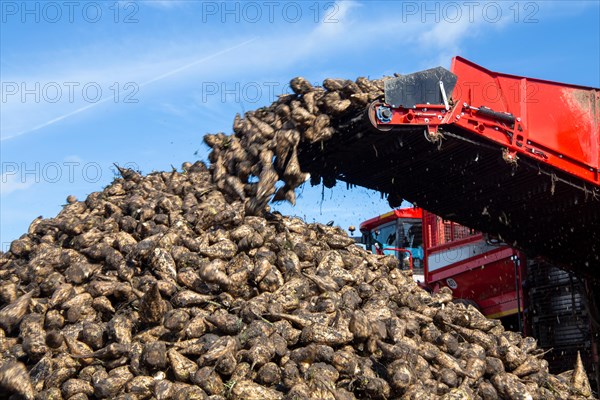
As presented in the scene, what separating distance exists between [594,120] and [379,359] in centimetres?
387

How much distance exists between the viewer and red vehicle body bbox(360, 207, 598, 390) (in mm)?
8438

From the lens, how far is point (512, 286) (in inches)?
374

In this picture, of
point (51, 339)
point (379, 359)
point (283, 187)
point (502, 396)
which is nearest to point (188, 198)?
point (283, 187)

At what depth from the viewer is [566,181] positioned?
22.6 feet

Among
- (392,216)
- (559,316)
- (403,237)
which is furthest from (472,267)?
(392,216)

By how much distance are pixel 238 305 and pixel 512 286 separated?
18.1 ft

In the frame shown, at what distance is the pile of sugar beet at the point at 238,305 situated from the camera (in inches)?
Result: 185

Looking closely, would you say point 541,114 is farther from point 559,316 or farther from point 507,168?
point 559,316

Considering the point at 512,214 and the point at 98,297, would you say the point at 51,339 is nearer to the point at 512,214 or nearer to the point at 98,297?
the point at 98,297

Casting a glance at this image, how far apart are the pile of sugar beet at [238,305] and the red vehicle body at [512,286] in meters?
2.43

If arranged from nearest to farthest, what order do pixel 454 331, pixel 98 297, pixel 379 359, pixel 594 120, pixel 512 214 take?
1. pixel 379 359
2. pixel 98 297
3. pixel 454 331
4. pixel 594 120
5. pixel 512 214

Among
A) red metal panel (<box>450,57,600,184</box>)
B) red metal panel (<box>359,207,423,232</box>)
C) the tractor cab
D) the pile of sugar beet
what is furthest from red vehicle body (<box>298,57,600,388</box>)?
red metal panel (<box>359,207,423,232</box>)

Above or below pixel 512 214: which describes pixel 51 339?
below

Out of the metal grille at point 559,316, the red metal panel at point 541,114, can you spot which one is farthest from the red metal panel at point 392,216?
the red metal panel at point 541,114
